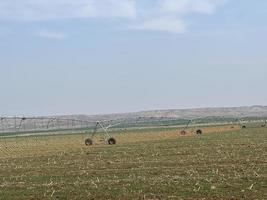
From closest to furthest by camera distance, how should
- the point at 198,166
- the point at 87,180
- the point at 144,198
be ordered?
the point at 144,198 → the point at 87,180 → the point at 198,166

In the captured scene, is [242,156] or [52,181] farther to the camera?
[242,156]

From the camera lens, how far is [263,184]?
20016 millimetres

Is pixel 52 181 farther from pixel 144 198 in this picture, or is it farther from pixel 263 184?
pixel 263 184

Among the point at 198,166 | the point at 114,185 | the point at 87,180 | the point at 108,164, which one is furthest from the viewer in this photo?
the point at 108,164

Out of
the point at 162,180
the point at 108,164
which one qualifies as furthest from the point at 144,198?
the point at 108,164

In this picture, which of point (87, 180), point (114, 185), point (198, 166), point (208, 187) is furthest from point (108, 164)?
point (208, 187)

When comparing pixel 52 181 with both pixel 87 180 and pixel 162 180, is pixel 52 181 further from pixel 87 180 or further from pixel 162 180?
pixel 162 180

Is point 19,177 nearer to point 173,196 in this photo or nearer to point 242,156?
point 173,196

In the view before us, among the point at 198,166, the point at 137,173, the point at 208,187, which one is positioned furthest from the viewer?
the point at 198,166

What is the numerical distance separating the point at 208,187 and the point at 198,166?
7.75m

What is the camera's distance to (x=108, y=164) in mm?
31094

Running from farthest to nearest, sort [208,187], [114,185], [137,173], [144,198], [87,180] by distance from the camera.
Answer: [137,173] → [87,180] → [114,185] → [208,187] → [144,198]

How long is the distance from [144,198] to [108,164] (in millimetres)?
13343

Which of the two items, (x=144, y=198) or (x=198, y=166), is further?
(x=198, y=166)
